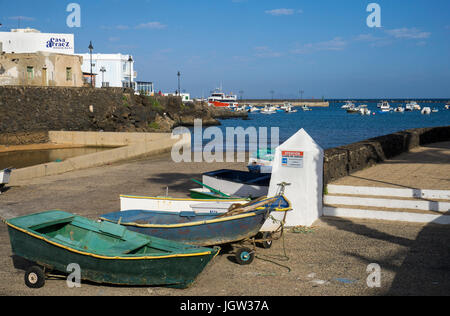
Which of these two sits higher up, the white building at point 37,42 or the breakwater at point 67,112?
the white building at point 37,42

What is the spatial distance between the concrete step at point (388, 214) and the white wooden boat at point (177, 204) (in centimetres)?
269

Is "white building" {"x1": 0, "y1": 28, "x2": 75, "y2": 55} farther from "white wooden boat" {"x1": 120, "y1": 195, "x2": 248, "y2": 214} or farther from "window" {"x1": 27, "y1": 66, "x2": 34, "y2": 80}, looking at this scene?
"white wooden boat" {"x1": 120, "y1": 195, "x2": 248, "y2": 214}

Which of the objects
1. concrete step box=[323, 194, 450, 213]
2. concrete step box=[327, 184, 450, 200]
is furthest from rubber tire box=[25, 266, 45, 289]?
concrete step box=[327, 184, 450, 200]

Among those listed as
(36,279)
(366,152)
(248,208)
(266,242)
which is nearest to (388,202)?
(266,242)

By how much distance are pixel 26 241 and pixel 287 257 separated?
4.98 meters

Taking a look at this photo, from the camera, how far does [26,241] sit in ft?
28.0

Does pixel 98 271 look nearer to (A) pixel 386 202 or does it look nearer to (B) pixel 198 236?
(B) pixel 198 236

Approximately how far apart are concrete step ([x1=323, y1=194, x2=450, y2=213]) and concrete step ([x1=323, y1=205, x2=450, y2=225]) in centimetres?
17

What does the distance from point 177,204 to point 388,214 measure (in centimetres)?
533

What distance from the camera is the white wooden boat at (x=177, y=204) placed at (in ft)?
37.3

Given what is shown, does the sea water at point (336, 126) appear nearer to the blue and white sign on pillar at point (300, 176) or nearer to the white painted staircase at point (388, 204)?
the white painted staircase at point (388, 204)

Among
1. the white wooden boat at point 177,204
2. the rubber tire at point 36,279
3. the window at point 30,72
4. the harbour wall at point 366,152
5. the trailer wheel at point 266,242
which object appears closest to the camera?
the rubber tire at point 36,279

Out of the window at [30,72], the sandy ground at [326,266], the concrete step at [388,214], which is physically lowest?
the sandy ground at [326,266]

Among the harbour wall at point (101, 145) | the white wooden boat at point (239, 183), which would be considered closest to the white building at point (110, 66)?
the harbour wall at point (101, 145)
